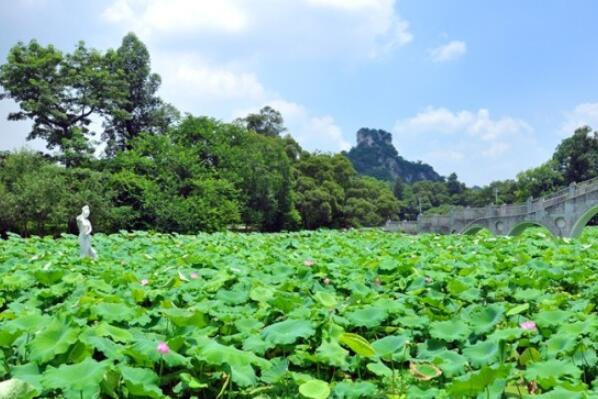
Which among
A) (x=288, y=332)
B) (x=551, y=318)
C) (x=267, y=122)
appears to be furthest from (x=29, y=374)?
(x=267, y=122)

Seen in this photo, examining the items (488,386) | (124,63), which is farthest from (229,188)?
(488,386)

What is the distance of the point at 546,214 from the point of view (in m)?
25.3

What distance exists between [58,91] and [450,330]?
1178 inches

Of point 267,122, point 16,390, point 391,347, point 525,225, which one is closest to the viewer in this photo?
point 16,390

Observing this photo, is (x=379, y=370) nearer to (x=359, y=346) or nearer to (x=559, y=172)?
(x=359, y=346)

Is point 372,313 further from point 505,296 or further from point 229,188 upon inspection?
point 229,188

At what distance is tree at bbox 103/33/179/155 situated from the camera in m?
32.4

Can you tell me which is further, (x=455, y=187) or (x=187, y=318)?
(x=455, y=187)

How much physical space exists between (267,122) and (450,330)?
48.2 m

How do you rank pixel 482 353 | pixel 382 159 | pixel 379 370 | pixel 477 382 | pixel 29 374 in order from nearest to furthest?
pixel 477 382, pixel 29 374, pixel 379 370, pixel 482 353, pixel 382 159

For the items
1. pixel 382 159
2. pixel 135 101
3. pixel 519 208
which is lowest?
pixel 519 208

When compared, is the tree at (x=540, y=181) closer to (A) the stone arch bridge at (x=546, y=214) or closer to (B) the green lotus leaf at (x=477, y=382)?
(A) the stone arch bridge at (x=546, y=214)

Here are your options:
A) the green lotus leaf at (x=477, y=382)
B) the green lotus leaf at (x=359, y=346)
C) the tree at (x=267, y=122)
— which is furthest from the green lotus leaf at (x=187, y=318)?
the tree at (x=267, y=122)

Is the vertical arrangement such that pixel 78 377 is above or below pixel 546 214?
below
